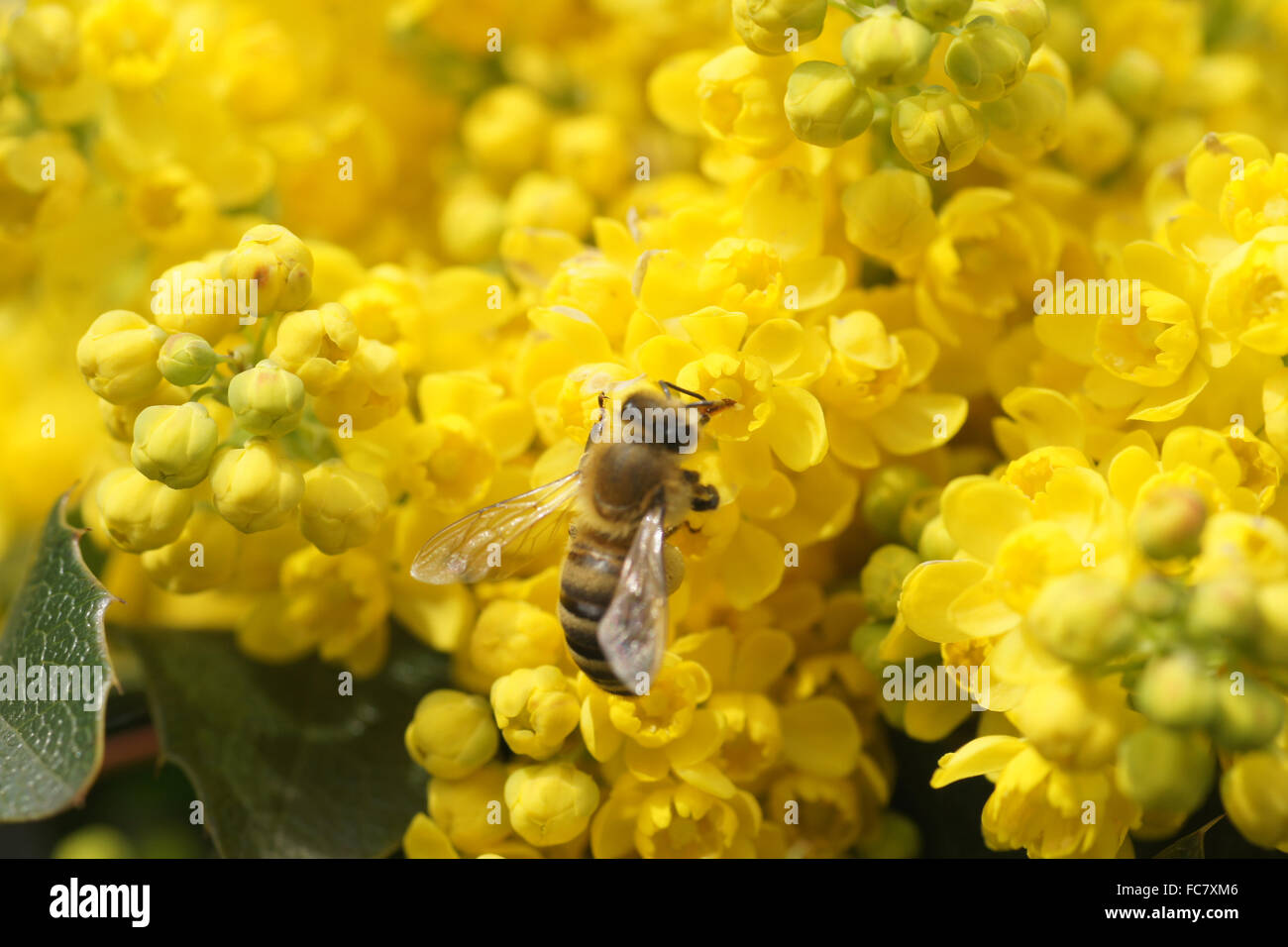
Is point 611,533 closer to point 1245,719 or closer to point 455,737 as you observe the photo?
point 455,737

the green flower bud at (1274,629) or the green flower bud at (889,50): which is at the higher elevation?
the green flower bud at (889,50)

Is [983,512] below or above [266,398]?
below

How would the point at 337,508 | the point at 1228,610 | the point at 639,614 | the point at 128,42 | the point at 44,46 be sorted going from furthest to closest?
the point at 128,42, the point at 44,46, the point at 337,508, the point at 639,614, the point at 1228,610

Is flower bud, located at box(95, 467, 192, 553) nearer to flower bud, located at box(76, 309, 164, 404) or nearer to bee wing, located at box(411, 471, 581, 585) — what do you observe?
flower bud, located at box(76, 309, 164, 404)

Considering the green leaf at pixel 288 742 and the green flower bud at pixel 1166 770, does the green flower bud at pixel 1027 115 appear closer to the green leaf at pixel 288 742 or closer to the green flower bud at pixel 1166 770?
the green flower bud at pixel 1166 770

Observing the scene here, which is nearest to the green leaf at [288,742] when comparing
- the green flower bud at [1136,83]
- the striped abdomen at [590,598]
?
the striped abdomen at [590,598]

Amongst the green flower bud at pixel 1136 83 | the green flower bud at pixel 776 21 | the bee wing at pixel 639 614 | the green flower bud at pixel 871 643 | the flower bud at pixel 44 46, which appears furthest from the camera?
the green flower bud at pixel 1136 83

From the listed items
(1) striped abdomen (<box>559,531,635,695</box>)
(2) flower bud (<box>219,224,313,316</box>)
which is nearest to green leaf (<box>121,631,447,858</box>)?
(1) striped abdomen (<box>559,531,635,695</box>)

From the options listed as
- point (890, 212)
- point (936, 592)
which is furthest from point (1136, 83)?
point (936, 592)

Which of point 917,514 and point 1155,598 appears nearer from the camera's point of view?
point 1155,598
